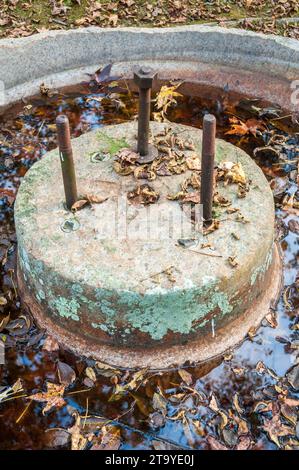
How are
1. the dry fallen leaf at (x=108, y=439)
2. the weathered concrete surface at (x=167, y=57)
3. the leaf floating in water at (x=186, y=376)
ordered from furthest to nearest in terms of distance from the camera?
the weathered concrete surface at (x=167, y=57)
the leaf floating in water at (x=186, y=376)
the dry fallen leaf at (x=108, y=439)

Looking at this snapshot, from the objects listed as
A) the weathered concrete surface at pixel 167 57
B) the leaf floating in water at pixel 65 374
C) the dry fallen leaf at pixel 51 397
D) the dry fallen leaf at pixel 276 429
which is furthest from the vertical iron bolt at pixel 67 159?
the weathered concrete surface at pixel 167 57

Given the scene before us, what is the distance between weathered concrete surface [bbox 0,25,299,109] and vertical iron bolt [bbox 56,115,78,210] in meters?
2.01

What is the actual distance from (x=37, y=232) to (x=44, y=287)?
0.34 metres

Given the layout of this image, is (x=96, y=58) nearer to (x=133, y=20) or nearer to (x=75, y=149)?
(x=133, y=20)

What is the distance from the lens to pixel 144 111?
3145 mm

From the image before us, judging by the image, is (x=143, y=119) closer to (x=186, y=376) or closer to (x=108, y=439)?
(x=186, y=376)

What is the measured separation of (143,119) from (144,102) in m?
0.13

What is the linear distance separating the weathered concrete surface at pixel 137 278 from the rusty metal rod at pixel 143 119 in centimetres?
31

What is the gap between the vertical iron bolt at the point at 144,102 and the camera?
2.92 m

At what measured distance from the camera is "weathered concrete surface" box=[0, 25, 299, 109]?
4.53 m

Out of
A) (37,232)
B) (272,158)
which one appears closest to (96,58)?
(272,158)

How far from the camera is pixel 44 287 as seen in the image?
296 cm

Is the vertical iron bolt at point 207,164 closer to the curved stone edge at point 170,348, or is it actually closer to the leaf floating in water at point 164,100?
the curved stone edge at point 170,348

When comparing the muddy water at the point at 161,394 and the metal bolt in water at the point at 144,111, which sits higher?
the metal bolt in water at the point at 144,111
